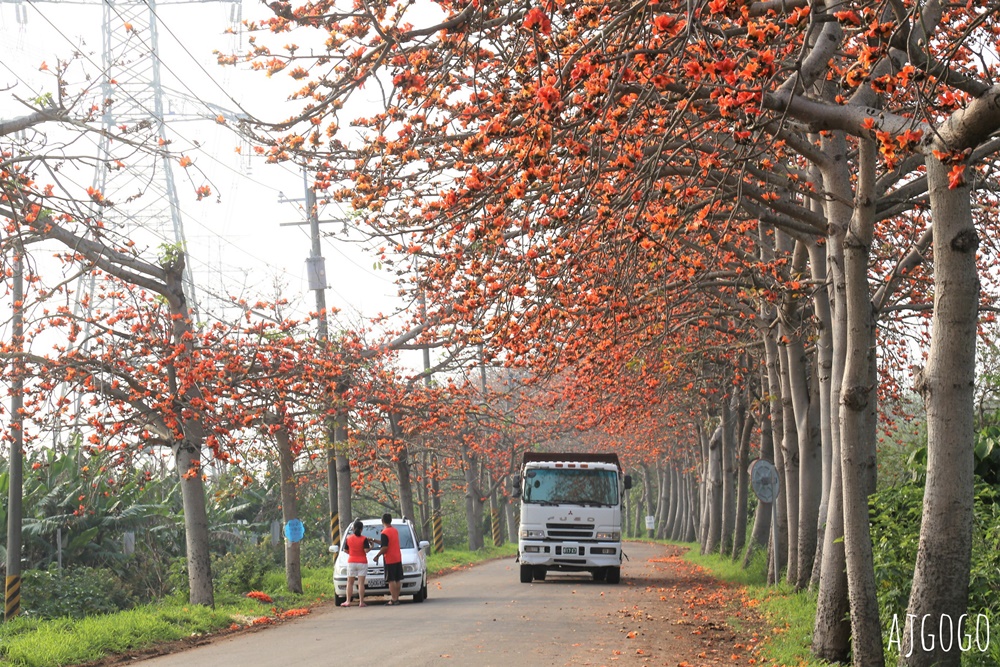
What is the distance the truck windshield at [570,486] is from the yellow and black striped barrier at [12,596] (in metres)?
11.4

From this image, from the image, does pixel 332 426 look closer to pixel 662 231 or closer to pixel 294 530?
pixel 294 530

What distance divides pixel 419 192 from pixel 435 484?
35020 millimetres

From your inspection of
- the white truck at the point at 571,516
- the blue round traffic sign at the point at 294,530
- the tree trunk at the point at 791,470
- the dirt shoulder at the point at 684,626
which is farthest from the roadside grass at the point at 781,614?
the blue round traffic sign at the point at 294,530

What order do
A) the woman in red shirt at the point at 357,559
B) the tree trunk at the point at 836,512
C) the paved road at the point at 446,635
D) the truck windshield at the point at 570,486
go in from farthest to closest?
the truck windshield at the point at 570,486 < the woman in red shirt at the point at 357,559 < the paved road at the point at 446,635 < the tree trunk at the point at 836,512

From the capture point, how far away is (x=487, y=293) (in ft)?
39.7

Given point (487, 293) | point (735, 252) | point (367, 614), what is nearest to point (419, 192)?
point (487, 293)

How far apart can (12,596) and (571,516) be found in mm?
12051

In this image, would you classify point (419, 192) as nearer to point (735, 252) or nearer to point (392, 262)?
point (392, 262)

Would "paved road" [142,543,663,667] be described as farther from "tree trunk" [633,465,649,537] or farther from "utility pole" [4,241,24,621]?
"tree trunk" [633,465,649,537]

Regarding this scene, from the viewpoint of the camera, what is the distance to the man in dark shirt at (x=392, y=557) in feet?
67.1

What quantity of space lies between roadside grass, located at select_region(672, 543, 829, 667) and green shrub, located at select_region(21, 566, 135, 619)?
12.0m

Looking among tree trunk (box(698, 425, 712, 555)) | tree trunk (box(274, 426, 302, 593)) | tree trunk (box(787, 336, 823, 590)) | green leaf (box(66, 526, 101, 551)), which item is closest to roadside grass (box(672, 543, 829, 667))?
tree trunk (box(787, 336, 823, 590))

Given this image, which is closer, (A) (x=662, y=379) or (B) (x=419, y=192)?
(B) (x=419, y=192)

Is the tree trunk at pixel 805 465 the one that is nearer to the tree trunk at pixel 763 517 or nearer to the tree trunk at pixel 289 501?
the tree trunk at pixel 763 517
